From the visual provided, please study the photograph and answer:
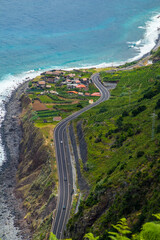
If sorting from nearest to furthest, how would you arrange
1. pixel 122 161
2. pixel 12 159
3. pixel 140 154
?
pixel 140 154 → pixel 122 161 → pixel 12 159

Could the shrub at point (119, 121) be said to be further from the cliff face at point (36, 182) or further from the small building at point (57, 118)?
the small building at point (57, 118)

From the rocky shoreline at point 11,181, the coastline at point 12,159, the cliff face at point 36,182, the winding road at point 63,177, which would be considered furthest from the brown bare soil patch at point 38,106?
the winding road at point 63,177

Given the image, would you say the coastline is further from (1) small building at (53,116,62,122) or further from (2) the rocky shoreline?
(1) small building at (53,116,62,122)

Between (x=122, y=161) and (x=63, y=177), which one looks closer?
(x=122, y=161)

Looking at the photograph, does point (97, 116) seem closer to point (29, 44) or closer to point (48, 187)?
point (48, 187)

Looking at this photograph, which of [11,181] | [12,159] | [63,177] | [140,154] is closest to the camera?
[140,154]

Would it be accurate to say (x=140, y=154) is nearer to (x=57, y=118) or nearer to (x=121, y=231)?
(x=121, y=231)

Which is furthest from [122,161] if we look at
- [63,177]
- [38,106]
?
[38,106]
